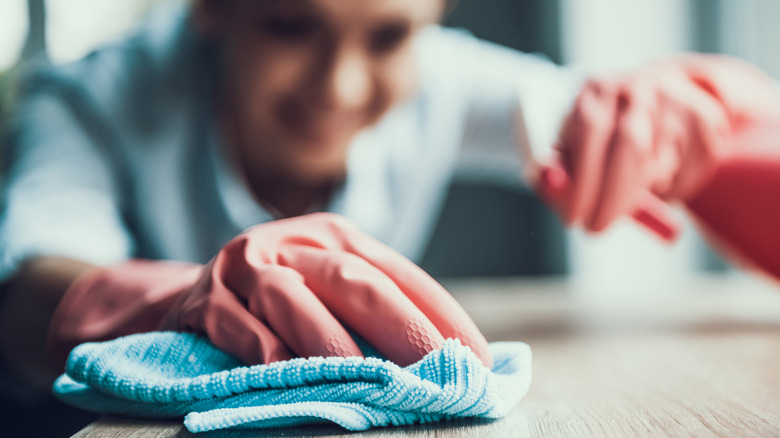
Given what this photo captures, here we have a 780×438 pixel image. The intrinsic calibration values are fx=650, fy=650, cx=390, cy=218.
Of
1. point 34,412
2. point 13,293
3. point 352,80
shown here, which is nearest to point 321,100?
point 352,80

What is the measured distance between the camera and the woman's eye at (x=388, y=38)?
27.7 inches

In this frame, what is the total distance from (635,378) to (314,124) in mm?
475

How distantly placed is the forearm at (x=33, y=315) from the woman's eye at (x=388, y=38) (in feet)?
1.22

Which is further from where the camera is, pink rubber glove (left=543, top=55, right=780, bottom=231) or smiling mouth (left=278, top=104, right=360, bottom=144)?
smiling mouth (left=278, top=104, right=360, bottom=144)

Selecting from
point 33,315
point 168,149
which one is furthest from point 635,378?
point 168,149

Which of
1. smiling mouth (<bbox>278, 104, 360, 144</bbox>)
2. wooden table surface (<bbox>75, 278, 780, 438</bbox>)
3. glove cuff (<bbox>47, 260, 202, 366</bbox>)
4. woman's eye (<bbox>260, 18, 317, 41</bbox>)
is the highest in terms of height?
woman's eye (<bbox>260, 18, 317, 41</bbox>)

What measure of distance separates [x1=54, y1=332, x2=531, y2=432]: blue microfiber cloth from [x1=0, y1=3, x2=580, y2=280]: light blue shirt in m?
0.31

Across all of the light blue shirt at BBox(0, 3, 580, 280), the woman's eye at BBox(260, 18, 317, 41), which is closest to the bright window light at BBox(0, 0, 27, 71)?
the light blue shirt at BBox(0, 3, 580, 280)

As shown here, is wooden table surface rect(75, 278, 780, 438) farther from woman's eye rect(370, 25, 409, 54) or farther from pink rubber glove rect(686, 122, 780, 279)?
woman's eye rect(370, 25, 409, 54)

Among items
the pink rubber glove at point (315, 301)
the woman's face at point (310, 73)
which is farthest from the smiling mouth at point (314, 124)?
the pink rubber glove at point (315, 301)

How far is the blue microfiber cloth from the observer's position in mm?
271

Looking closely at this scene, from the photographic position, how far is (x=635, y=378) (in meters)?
0.40

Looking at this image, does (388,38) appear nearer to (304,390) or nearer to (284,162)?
(284,162)

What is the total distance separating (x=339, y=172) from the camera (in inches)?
34.4
